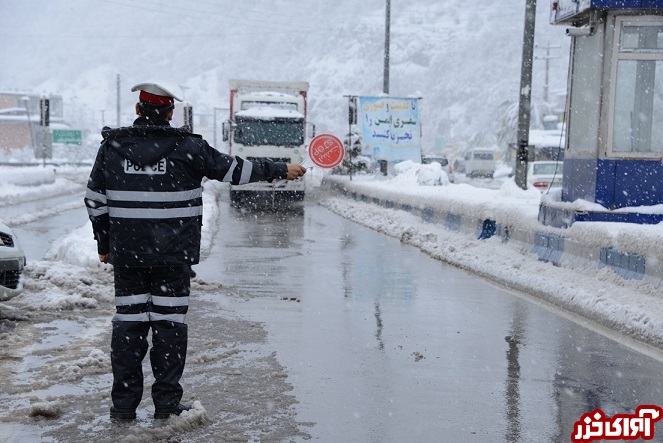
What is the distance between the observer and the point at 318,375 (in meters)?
6.60

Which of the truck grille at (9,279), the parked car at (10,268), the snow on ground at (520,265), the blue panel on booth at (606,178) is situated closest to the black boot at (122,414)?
the parked car at (10,268)

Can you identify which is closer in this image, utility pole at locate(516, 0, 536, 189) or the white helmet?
the white helmet

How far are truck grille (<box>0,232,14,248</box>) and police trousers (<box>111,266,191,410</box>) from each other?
11.6ft

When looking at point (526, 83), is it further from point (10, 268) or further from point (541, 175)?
point (10, 268)

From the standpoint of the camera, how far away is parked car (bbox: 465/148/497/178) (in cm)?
7138

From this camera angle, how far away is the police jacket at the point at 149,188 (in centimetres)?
528

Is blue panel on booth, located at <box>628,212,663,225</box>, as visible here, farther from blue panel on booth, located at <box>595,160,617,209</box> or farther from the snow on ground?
the snow on ground

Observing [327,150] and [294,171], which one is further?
[327,150]

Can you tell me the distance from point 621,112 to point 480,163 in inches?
2372

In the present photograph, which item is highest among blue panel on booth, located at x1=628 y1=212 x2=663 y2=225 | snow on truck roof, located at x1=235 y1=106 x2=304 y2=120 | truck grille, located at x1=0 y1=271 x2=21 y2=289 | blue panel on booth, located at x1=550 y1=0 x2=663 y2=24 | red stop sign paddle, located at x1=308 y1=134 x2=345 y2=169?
blue panel on booth, located at x1=550 y1=0 x2=663 y2=24

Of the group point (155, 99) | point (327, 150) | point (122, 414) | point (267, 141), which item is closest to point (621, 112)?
point (327, 150)

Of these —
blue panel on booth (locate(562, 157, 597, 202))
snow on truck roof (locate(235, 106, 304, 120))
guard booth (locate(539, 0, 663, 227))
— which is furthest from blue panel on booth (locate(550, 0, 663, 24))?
snow on truck roof (locate(235, 106, 304, 120))

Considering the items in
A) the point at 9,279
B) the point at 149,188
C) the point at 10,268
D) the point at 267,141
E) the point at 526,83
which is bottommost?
the point at 9,279

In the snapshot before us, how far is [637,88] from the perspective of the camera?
12547mm
